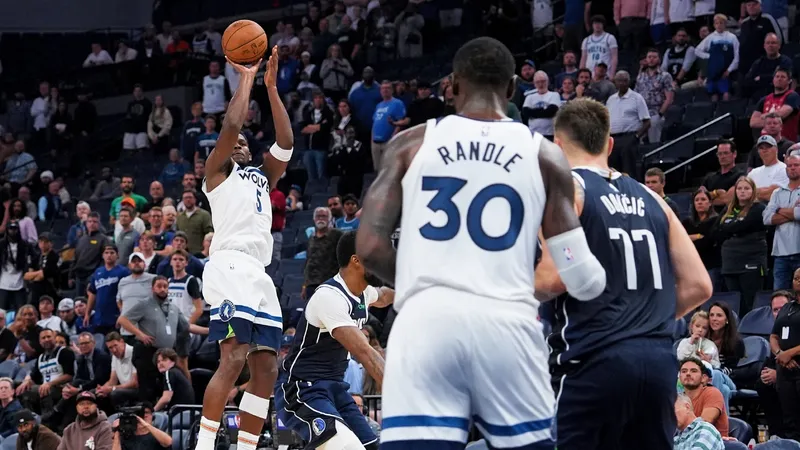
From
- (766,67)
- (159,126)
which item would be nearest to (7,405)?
(159,126)

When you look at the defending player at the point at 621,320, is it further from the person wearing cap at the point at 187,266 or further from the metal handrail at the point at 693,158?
the person wearing cap at the point at 187,266

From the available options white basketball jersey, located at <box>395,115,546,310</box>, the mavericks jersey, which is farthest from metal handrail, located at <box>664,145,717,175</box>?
white basketball jersey, located at <box>395,115,546,310</box>

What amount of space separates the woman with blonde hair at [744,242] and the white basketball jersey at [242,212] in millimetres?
6384

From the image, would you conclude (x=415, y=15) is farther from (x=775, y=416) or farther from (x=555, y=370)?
(x=555, y=370)

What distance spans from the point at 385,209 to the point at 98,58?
25.2 metres

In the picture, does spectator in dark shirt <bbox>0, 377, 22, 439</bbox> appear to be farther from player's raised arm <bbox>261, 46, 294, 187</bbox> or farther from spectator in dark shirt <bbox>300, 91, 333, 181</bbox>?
player's raised arm <bbox>261, 46, 294, 187</bbox>

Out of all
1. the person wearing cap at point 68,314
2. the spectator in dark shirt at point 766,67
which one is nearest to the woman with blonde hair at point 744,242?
the spectator in dark shirt at point 766,67

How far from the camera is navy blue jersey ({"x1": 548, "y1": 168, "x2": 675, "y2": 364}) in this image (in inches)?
212

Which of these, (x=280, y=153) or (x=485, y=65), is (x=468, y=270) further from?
(x=280, y=153)

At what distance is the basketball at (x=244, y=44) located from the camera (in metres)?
8.91

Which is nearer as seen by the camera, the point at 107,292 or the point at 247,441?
the point at 247,441

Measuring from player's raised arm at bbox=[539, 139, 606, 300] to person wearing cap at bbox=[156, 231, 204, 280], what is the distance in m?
11.9

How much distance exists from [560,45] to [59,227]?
9.61m

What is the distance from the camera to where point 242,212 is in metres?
8.50
